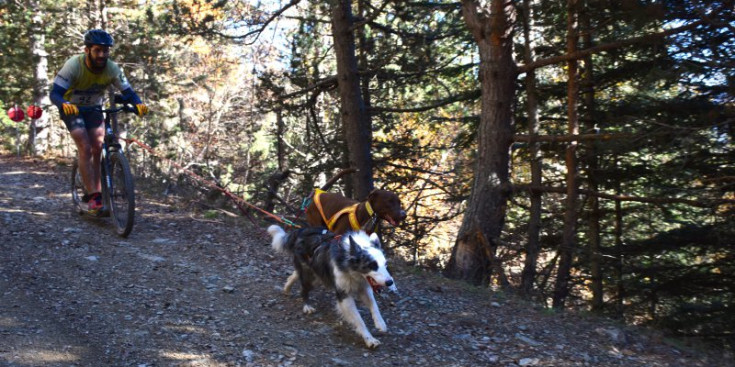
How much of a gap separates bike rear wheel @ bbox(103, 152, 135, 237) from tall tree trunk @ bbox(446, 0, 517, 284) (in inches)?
182

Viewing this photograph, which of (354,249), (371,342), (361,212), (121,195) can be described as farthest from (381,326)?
(121,195)

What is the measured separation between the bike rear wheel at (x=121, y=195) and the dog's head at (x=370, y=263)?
3.81m

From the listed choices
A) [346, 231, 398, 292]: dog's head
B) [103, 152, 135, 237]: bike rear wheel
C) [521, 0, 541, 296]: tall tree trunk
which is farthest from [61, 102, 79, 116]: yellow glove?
[521, 0, 541, 296]: tall tree trunk

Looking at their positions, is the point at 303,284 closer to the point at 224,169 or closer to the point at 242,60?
the point at 242,60

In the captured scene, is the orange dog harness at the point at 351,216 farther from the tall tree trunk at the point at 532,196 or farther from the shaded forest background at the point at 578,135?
the tall tree trunk at the point at 532,196

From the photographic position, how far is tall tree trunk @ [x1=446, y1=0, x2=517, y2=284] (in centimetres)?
808

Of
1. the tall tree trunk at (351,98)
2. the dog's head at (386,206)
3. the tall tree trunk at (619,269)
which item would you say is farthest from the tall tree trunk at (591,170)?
the tall tree trunk at (351,98)

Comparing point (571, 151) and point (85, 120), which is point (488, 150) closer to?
point (571, 151)

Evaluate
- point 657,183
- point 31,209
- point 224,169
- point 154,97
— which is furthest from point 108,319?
point 224,169

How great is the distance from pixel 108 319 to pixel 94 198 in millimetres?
3502

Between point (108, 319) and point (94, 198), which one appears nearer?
point (108, 319)

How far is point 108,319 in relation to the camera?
17.4ft

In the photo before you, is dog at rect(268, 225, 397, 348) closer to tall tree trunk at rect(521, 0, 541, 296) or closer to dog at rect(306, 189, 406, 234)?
dog at rect(306, 189, 406, 234)

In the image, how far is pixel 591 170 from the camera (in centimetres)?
934
